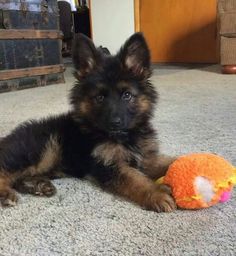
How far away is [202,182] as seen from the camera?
3.87ft

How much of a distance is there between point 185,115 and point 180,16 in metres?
3.92

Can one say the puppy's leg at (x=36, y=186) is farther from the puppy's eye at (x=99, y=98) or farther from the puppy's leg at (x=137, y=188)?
the puppy's eye at (x=99, y=98)

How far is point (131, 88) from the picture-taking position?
1524 millimetres

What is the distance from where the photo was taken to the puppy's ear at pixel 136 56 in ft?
5.07

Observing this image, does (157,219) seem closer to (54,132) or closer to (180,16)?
(54,132)

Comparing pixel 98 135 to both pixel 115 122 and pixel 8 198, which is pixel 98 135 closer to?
pixel 115 122

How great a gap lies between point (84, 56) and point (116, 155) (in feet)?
1.44

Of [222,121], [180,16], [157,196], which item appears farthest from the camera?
[180,16]

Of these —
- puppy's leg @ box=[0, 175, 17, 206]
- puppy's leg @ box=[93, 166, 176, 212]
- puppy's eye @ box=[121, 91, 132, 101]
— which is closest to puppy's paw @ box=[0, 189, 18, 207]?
puppy's leg @ box=[0, 175, 17, 206]

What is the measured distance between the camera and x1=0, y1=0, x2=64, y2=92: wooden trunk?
4.07 metres

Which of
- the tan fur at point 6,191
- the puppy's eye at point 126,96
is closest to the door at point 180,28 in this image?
the puppy's eye at point 126,96

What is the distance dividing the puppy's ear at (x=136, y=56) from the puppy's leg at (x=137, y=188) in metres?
0.40

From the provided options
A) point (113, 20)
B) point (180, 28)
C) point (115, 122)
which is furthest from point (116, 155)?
point (180, 28)

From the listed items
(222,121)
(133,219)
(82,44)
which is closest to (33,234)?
(133,219)
